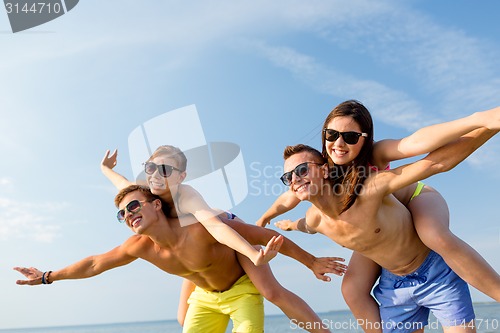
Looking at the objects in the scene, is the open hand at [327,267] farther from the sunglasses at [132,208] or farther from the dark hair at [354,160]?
the sunglasses at [132,208]

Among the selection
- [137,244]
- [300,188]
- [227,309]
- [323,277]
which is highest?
[300,188]

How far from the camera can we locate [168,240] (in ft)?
21.4

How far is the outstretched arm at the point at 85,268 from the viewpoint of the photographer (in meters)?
7.00

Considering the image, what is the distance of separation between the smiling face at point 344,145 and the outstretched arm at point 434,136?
0.75 feet

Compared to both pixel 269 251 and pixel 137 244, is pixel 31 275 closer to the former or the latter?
pixel 137 244

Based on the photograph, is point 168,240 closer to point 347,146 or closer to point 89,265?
point 89,265

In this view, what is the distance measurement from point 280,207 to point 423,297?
1.90m

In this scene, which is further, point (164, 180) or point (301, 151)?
point (164, 180)

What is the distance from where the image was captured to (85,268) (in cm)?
714

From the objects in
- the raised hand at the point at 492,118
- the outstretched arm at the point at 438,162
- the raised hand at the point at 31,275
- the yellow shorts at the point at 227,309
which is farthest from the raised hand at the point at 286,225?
the raised hand at the point at 31,275

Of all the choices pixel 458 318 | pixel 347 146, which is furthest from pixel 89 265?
pixel 458 318

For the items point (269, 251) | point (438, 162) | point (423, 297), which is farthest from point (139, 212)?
→ point (438, 162)

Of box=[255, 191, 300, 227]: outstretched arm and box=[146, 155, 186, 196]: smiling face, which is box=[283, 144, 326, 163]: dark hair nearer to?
box=[255, 191, 300, 227]: outstretched arm

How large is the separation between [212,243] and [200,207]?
0.58 meters
